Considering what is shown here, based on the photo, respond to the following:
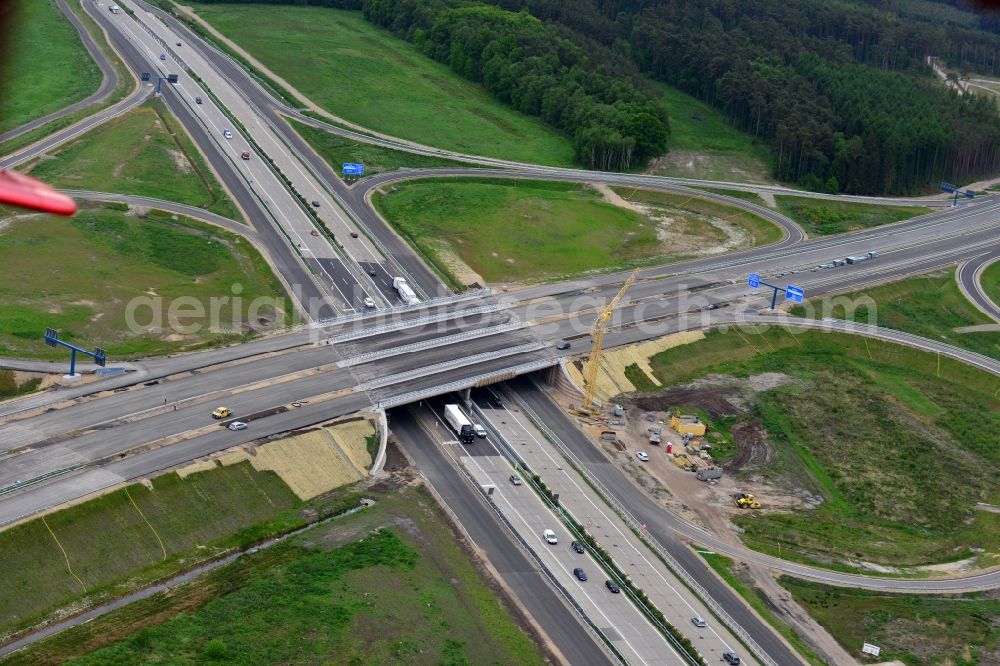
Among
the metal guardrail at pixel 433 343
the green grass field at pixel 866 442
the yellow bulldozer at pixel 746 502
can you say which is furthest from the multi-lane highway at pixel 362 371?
the yellow bulldozer at pixel 746 502

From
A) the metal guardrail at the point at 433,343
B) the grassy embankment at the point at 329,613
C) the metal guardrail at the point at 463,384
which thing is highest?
the metal guardrail at the point at 433,343

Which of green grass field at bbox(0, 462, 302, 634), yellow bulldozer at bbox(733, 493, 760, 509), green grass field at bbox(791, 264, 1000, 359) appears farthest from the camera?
green grass field at bbox(791, 264, 1000, 359)

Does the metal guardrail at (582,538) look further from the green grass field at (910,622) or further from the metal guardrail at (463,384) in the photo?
the green grass field at (910,622)

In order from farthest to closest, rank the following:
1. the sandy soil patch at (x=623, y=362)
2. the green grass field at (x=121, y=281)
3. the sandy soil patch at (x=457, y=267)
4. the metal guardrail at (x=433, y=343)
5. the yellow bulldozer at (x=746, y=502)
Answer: the sandy soil patch at (x=457, y=267), the sandy soil patch at (x=623, y=362), the metal guardrail at (x=433, y=343), the green grass field at (x=121, y=281), the yellow bulldozer at (x=746, y=502)

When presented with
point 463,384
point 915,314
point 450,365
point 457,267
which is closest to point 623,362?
point 450,365

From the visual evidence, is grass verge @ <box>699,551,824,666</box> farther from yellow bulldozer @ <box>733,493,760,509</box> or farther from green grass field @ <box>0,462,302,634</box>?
green grass field @ <box>0,462,302,634</box>

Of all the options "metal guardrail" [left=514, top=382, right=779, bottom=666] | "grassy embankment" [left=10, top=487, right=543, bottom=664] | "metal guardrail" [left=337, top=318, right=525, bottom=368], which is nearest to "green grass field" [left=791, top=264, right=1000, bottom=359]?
"metal guardrail" [left=337, top=318, right=525, bottom=368]
